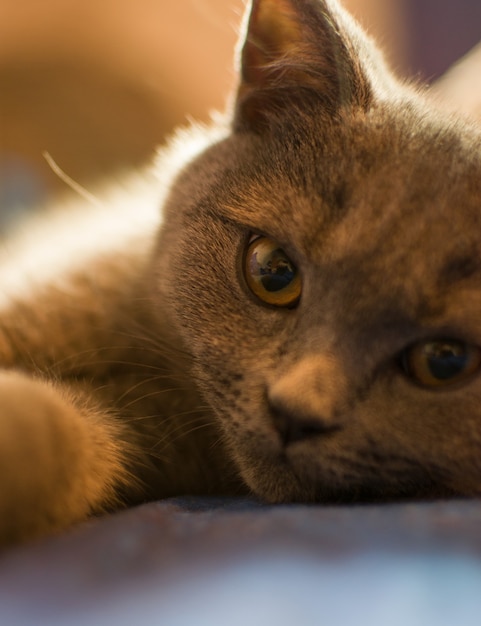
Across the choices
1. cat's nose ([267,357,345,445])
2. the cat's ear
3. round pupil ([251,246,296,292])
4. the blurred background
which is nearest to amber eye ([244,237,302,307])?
round pupil ([251,246,296,292])

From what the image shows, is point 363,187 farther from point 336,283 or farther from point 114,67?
point 114,67

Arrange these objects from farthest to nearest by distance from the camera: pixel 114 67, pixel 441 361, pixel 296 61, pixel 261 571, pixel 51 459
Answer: pixel 114 67, pixel 296 61, pixel 441 361, pixel 51 459, pixel 261 571

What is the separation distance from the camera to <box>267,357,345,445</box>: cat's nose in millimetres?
822

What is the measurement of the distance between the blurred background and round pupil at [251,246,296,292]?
1309mm

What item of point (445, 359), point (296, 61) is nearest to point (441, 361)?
point (445, 359)

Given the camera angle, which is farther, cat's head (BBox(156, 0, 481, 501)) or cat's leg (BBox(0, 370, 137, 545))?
cat's head (BBox(156, 0, 481, 501))

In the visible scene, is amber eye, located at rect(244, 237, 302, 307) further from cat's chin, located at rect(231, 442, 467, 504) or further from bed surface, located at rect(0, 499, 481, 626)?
bed surface, located at rect(0, 499, 481, 626)

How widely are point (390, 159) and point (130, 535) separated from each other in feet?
2.06

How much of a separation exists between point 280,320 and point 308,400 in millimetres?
175

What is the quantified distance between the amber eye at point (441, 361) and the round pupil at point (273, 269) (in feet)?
0.65

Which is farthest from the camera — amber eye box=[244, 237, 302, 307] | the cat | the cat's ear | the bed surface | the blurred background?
the blurred background

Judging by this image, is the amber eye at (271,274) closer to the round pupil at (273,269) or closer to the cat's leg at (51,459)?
the round pupil at (273,269)

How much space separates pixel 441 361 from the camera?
910 mm

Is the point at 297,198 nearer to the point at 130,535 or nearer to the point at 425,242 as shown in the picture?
the point at 425,242
